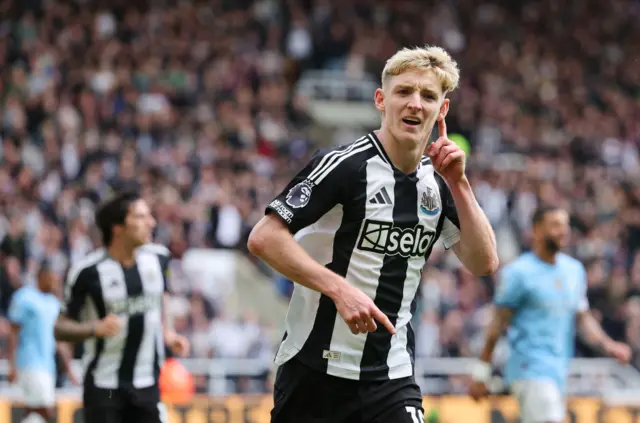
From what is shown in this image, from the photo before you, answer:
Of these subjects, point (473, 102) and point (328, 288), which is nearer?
point (328, 288)

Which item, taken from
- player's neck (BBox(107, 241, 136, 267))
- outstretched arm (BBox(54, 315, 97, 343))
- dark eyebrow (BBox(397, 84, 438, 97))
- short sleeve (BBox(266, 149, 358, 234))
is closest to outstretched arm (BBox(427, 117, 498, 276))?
dark eyebrow (BBox(397, 84, 438, 97))

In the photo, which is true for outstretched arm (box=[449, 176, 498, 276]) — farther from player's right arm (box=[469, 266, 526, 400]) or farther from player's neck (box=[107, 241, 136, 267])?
player's right arm (box=[469, 266, 526, 400])

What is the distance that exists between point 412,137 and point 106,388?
131 inches

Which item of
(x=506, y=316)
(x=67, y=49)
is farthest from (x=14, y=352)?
(x=67, y=49)

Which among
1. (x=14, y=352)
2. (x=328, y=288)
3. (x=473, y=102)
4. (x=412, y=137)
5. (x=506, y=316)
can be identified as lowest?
(x=14, y=352)

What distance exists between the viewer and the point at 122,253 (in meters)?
7.86

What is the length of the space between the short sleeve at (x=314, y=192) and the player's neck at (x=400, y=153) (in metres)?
0.21

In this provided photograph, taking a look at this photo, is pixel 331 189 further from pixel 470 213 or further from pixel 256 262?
pixel 256 262

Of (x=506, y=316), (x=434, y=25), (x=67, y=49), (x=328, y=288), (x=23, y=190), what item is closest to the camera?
(x=328, y=288)

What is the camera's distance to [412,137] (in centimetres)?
505

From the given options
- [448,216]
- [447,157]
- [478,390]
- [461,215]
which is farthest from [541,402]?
[447,157]

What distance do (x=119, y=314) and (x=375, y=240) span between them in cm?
308

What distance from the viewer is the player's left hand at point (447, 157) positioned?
4895mm

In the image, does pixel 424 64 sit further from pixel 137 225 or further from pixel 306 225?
pixel 137 225
